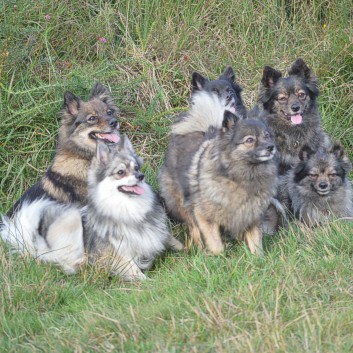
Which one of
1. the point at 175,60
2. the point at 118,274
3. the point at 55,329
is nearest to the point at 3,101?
the point at 175,60

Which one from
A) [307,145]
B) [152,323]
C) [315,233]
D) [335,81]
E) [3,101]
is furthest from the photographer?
[335,81]

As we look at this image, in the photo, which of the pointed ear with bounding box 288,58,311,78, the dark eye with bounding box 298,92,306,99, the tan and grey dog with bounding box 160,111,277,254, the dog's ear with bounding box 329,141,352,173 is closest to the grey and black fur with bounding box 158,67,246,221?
the tan and grey dog with bounding box 160,111,277,254

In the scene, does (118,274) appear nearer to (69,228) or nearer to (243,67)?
(69,228)

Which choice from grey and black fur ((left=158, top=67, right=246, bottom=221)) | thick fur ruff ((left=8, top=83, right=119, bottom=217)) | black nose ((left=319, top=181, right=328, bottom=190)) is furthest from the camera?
thick fur ruff ((left=8, top=83, right=119, bottom=217))

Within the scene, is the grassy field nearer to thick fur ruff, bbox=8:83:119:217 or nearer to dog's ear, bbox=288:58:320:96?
thick fur ruff, bbox=8:83:119:217

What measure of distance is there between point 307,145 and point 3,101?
3.38 meters

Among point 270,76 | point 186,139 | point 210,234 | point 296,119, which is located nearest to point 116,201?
point 210,234

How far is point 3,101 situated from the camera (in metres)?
8.03

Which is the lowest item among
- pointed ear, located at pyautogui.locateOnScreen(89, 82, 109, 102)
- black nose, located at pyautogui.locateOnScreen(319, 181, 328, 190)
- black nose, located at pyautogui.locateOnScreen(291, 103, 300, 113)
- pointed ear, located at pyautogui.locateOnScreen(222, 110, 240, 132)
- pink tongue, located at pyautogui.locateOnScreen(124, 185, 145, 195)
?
pink tongue, located at pyautogui.locateOnScreen(124, 185, 145, 195)

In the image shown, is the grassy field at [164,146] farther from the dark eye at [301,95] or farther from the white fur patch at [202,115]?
the dark eye at [301,95]

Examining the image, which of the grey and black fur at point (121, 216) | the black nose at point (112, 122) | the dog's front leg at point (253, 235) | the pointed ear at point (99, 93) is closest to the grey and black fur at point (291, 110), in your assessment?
the dog's front leg at point (253, 235)

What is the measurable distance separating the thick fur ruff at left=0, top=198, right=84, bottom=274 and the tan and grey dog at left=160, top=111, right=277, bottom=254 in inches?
42.1

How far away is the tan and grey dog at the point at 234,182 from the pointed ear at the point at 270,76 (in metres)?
1.29

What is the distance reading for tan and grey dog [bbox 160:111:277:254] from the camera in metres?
5.90
